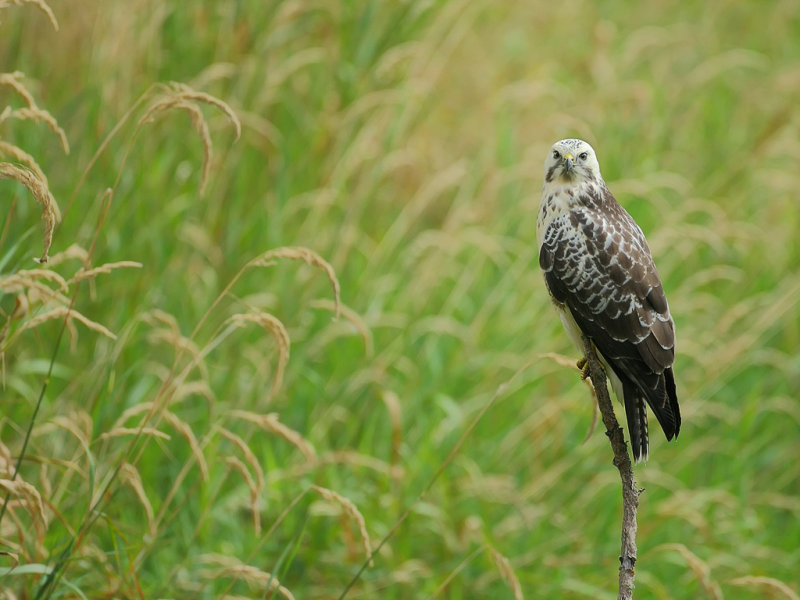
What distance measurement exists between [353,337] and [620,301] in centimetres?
212

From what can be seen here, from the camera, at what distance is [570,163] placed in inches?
110

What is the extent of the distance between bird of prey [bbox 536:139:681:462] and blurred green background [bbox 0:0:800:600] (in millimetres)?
1073

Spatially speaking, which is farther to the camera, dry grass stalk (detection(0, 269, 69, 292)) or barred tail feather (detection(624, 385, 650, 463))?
barred tail feather (detection(624, 385, 650, 463))

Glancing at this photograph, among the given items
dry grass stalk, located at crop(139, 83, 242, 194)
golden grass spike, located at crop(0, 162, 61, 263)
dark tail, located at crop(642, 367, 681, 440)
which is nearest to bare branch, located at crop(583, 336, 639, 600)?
dark tail, located at crop(642, 367, 681, 440)

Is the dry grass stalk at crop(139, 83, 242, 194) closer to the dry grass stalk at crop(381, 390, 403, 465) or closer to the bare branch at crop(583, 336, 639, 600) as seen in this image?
the bare branch at crop(583, 336, 639, 600)

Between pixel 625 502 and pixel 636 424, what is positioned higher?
pixel 636 424

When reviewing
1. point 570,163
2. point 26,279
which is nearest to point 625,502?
point 570,163

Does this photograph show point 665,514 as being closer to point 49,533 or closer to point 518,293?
point 518,293

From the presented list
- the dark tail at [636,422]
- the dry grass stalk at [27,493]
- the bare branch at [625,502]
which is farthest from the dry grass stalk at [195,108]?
the dark tail at [636,422]

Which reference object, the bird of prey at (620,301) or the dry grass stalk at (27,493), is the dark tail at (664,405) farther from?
the dry grass stalk at (27,493)

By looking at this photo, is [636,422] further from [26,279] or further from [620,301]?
[26,279]

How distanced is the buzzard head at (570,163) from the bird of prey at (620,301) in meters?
0.02

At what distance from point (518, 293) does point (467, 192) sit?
72 centimetres

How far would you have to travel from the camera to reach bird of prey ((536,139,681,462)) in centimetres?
260
